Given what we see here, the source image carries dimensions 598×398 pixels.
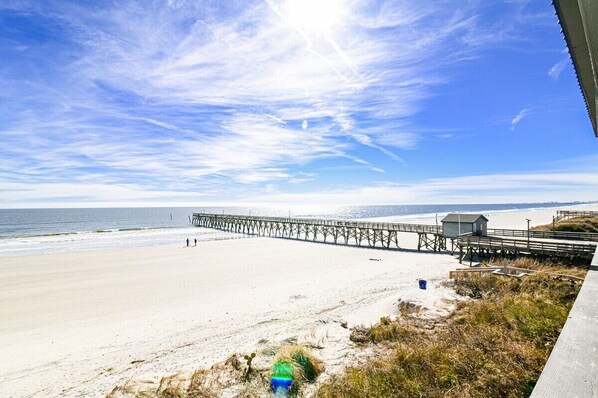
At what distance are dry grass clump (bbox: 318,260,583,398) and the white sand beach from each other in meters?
1.69

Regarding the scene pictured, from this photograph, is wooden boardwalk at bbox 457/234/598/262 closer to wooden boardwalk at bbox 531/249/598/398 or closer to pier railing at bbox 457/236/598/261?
pier railing at bbox 457/236/598/261

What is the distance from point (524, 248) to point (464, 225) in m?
8.05

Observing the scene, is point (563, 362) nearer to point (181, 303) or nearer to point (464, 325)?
point (464, 325)

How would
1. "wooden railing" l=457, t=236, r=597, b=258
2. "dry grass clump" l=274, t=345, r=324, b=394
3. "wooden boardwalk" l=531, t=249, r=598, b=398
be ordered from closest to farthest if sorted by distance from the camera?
1. "wooden boardwalk" l=531, t=249, r=598, b=398
2. "dry grass clump" l=274, t=345, r=324, b=394
3. "wooden railing" l=457, t=236, r=597, b=258

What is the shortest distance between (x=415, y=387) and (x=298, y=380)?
2.91m

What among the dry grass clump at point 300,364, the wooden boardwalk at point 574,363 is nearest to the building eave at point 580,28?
the wooden boardwalk at point 574,363

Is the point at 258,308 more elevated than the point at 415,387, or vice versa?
the point at 415,387

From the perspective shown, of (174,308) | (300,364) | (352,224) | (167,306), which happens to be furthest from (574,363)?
(352,224)

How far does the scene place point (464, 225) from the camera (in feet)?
97.9

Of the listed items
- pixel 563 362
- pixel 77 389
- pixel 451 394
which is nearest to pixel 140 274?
pixel 77 389

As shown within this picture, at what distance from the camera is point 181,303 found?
17.7 m

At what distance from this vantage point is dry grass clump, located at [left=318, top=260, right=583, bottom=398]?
5867mm

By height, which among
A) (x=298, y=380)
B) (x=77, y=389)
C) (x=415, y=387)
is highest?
(x=415, y=387)

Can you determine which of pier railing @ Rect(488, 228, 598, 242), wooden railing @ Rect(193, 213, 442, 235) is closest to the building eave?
pier railing @ Rect(488, 228, 598, 242)
